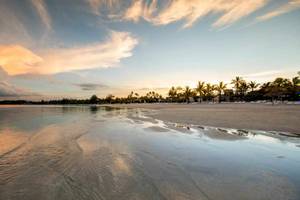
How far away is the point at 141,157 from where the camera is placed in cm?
562

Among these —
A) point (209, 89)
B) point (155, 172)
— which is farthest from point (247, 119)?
point (209, 89)

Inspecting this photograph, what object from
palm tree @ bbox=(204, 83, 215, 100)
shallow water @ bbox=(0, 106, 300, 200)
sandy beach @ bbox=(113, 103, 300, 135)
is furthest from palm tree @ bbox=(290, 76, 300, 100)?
shallow water @ bbox=(0, 106, 300, 200)

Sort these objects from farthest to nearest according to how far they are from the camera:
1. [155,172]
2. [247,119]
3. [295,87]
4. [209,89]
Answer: [209,89]
[295,87]
[247,119]
[155,172]

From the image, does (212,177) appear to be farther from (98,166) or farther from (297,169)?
(98,166)

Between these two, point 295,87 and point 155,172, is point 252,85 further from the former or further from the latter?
point 155,172

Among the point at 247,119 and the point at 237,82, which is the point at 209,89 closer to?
the point at 237,82

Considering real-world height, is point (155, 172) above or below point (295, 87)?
below

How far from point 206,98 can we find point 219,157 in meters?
108

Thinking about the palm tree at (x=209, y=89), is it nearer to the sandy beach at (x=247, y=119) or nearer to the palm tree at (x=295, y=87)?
the palm tree at (x=295, y=87)

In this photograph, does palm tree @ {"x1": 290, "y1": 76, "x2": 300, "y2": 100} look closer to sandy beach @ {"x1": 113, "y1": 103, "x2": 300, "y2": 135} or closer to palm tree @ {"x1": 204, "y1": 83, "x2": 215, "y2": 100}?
palm tree @ {"x1": 204, "y1": 83, "x2": 215, "y2": 100}

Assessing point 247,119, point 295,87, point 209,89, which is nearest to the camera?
point 247,119

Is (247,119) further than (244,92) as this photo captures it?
No

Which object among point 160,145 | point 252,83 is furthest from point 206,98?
point 160,145

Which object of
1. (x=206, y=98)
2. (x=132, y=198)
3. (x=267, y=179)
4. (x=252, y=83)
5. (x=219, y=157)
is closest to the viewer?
(x=132, y=198)
